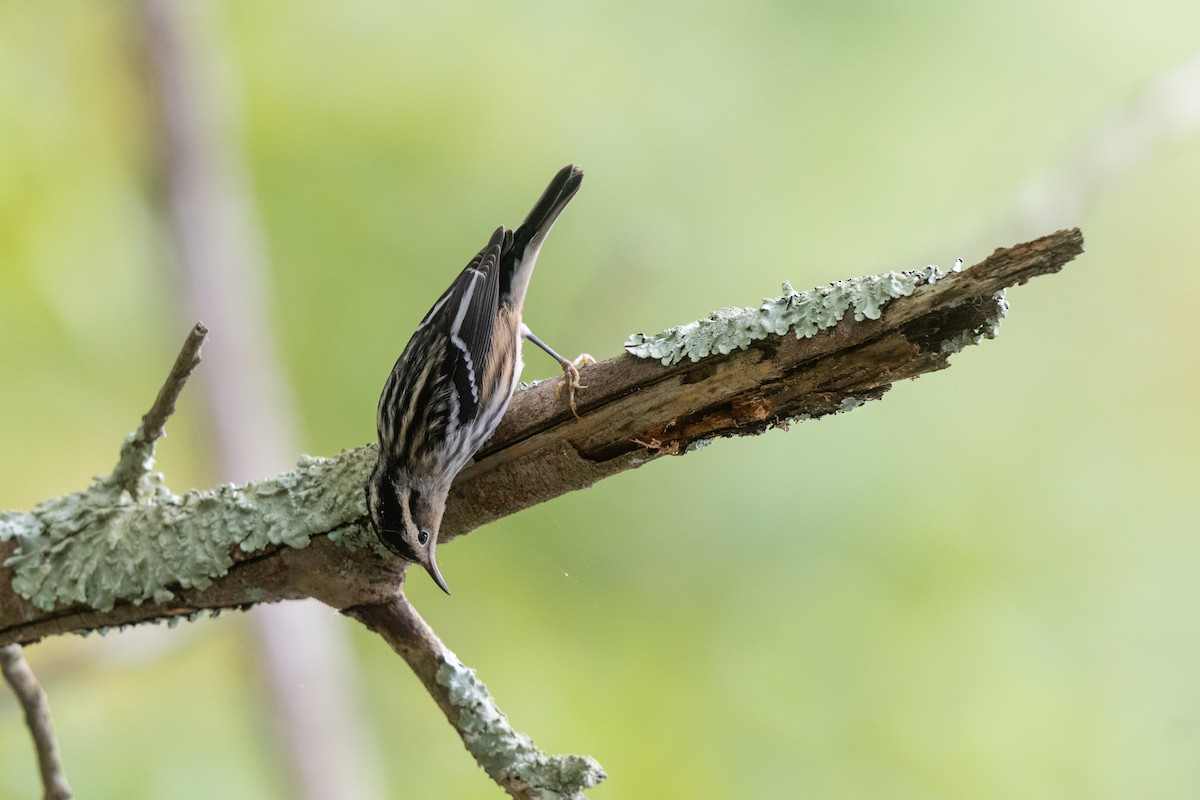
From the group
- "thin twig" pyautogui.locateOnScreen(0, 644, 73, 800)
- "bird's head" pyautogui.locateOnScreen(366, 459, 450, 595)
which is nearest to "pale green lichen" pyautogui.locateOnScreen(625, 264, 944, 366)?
"bird's head" pyautogui.locateOnScreen(366, 459, 450, 595)

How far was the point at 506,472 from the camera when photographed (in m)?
1.68

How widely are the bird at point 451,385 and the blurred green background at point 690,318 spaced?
620 mm

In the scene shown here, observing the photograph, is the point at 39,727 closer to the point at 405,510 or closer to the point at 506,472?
the point at 405,510

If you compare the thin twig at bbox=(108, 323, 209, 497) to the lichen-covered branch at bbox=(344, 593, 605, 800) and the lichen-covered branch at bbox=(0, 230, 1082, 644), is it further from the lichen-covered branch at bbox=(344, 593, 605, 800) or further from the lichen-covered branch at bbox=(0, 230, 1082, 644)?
→ the lichen-covered branch at bbox=(344, 593, 605, 800)

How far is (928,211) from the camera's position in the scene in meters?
3.18

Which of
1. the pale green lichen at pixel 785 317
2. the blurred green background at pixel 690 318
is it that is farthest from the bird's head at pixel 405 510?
the blurred green background at pixel 690 318

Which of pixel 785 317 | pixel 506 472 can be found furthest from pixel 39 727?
pixel 785 317

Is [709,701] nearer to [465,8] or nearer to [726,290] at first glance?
A: [726,290]

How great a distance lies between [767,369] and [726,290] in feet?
5.86

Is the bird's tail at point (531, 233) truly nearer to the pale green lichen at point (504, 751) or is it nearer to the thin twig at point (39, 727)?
the pale green lichen at point (504, 751)

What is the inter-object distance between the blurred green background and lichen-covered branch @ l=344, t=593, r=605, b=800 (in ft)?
3.53

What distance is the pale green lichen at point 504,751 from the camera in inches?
56.1

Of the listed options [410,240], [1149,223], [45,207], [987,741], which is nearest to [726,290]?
[410,240]

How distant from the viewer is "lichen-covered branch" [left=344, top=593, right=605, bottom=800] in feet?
4.72
